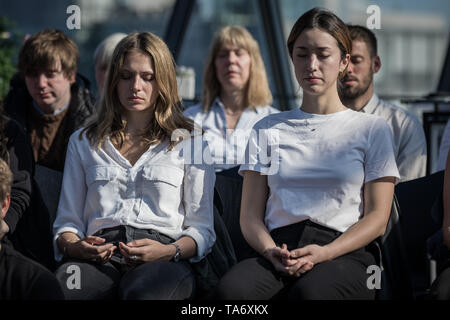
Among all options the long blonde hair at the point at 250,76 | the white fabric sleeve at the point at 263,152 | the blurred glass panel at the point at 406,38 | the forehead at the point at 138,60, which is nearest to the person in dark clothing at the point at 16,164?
the forehead at the point at 138,60

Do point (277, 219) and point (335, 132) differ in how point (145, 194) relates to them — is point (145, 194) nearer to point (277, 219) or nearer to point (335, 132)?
point (277, 219)

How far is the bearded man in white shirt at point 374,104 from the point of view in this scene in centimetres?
329

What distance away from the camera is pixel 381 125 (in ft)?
8.00

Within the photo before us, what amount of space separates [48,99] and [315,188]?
157cm

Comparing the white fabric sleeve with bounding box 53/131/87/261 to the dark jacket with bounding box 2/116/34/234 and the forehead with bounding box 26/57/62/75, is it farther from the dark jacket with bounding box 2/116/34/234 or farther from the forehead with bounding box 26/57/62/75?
the forehead with bounding box 26/57/62/75

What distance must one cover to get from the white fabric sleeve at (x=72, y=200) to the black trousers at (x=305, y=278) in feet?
2.28

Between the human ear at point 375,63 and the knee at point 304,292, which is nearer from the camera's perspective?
the knee at point 304,292

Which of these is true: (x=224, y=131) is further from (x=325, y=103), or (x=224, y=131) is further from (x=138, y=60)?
(x=325, y=103)

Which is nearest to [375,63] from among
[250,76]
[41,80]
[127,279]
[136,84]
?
[250,76]

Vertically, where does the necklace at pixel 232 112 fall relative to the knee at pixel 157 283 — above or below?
above

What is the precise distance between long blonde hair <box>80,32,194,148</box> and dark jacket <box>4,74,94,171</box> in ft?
1.76

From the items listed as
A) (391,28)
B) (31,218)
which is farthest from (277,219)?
(391,28)

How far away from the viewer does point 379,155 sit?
2.37 meters

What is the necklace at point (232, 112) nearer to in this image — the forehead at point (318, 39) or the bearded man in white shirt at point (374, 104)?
the bearded man in white shirt at point (374, 104)
